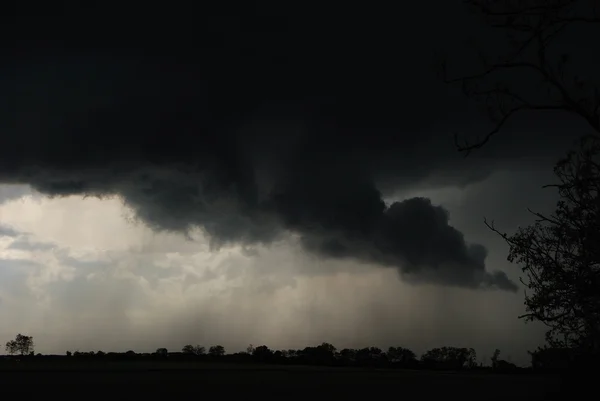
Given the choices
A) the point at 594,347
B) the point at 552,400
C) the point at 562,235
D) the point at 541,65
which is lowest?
the point at 552,400

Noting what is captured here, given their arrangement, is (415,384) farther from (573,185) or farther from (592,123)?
(592,123)

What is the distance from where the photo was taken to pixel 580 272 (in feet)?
94.2

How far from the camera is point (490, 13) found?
21859 millimetres

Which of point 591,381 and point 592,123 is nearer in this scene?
point 592,123

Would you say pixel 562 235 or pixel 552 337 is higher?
pixel 562 235

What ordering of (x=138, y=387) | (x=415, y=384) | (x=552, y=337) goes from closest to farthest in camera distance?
(x=138, y=387)
(x=552, y=337)
(x=415, y=384)

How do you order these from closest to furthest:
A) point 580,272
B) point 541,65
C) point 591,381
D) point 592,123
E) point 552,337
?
1. point 592,123
2. point 541,65
3. point 580,272
4. point 552,337
5. point 591,381

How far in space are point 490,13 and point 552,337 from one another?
19129 mm

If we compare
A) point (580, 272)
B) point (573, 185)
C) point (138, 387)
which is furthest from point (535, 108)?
point (138, 387)

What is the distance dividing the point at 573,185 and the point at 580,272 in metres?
4.70

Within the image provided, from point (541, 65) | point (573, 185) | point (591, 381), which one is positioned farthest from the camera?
point (591, 381)

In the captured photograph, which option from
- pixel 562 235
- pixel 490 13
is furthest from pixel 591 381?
pixel 490 13

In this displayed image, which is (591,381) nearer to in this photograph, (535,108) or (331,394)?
(331,394)

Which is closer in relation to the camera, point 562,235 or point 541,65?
point 541,65
